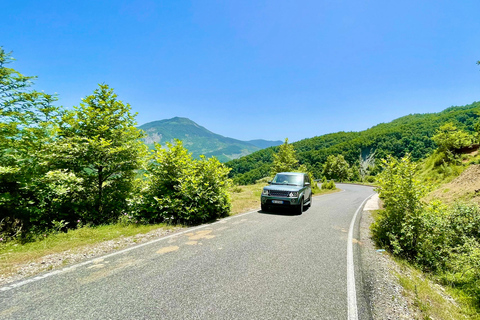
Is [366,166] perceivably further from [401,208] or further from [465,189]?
[401,208]

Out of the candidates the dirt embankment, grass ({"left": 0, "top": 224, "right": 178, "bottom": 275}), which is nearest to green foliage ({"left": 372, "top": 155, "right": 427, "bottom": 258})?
the dirt embankment

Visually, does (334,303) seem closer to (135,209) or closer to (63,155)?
(135,209)

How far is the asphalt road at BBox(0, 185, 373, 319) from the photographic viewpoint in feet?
9.53

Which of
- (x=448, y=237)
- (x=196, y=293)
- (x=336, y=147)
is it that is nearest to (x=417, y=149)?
(x=336, y=147)

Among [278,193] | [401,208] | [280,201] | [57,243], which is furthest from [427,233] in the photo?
[57,243]

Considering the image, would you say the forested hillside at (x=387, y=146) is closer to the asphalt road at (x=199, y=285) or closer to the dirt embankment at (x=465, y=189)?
the dirt embankment at (x=465, y=189)

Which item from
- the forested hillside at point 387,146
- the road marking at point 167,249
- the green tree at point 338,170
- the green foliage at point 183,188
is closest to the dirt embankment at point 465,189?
the green foliage at point 183,188

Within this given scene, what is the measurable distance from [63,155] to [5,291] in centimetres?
524

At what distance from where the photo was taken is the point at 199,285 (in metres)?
3.58

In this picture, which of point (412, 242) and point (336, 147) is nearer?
point (412, 242)

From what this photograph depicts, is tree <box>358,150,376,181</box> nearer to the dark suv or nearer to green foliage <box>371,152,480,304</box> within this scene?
the dark suv

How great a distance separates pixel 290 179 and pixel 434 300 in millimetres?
8107

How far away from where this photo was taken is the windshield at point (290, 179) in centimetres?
1138

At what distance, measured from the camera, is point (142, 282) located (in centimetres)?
363
